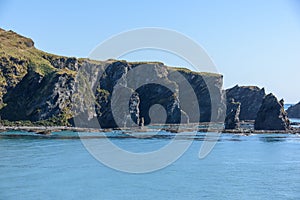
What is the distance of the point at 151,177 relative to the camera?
7406cm

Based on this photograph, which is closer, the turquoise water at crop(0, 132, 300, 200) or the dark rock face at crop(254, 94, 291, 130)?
the turquoise water at crop(0, 132, 300, 200)

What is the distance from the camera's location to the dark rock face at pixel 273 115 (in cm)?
18800

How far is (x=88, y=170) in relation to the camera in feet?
259

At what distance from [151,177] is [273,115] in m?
129

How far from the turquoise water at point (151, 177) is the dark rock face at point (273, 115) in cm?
8619

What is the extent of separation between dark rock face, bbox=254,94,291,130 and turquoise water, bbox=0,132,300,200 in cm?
8619

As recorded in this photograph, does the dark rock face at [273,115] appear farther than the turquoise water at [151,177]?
Yes

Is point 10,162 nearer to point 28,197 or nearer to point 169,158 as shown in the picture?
point 28,197

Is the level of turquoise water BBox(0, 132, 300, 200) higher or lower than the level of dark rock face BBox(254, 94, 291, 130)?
lower

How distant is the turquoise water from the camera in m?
60.9

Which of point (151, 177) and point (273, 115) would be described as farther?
point (273, 115)

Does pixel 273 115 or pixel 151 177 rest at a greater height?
pixel 273 115

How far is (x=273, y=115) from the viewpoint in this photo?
18938 centimetres

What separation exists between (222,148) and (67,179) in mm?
60699
